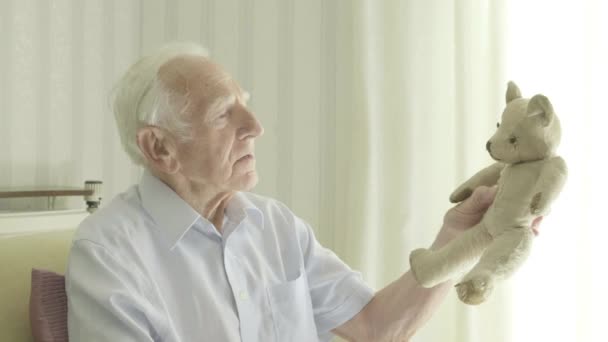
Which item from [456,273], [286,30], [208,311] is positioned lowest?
[208,311]

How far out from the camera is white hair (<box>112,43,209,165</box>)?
52.6 inches

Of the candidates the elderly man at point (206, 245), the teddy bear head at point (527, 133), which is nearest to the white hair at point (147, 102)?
the elderly man at point (206, 245)

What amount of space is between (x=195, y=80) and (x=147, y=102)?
0.33 feet

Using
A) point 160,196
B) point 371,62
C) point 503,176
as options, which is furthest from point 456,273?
point 371,62

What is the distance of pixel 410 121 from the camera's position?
216cm

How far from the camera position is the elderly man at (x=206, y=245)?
3.96 feet

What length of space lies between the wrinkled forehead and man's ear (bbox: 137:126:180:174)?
0.09 m

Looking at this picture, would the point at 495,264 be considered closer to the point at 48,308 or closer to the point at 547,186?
the point at 547,186

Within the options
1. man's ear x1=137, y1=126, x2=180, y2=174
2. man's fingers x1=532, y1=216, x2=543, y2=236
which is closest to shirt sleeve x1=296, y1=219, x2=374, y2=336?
man's ear x1=137, y1=126, x2=180, y2=174

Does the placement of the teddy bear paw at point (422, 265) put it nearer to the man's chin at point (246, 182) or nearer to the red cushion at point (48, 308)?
the man's chin at point (246, 182)

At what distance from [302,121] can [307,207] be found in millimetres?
306

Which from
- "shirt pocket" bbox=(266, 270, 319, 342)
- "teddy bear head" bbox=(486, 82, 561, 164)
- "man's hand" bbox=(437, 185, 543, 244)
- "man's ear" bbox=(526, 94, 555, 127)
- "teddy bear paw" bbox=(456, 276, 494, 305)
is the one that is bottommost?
"shirt pocket" bbox=(266, 270, 319, 342)

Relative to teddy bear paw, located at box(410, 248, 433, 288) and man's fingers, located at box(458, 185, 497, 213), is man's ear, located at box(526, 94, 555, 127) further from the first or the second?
teddy bear paw, located at box(410, 248, 433, 288)

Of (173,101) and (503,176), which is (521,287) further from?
A: (173,101)
